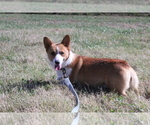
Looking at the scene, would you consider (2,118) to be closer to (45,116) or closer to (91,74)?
(45,116)

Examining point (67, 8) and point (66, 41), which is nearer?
point (66, 41)

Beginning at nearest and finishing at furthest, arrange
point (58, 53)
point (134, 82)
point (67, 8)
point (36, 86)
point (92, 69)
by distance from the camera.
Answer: point (134, 82) → point (58, 53) → point (92, 69) → point (36, 86) → point (67, 8)

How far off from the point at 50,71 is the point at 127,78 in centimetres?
226

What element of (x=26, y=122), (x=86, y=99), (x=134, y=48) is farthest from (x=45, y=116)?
(x=134, y=48)

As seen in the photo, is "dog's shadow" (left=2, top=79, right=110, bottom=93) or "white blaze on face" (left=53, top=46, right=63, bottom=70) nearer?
"white blaze on face" (left=53, top=46, right=63, bottom=70)

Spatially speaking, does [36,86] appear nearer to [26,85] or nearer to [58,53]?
[26,85]

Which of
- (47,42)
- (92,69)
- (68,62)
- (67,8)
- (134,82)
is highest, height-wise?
(47,42)

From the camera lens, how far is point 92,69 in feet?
16.6

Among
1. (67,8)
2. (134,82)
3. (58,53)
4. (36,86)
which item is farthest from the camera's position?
(67,8)

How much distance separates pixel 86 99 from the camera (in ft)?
14.5

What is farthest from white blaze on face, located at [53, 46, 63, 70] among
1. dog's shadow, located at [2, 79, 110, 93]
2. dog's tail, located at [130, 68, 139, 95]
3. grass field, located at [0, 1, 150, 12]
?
grass field, located at [0, 1, 150, 12]

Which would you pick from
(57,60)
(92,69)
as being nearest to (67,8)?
(92,69)

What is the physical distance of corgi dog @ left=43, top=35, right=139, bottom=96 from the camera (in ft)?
15.3

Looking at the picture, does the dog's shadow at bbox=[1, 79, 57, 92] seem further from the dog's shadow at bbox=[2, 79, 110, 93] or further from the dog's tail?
the dog's tail
